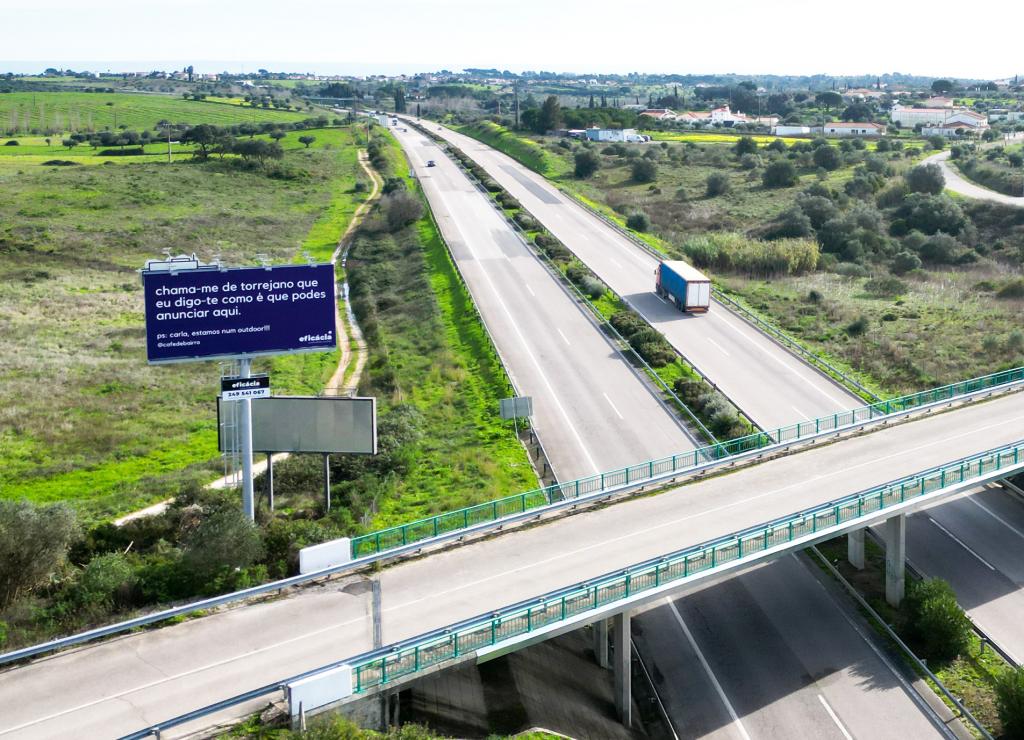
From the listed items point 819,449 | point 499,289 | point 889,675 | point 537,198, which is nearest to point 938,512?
point 819,449

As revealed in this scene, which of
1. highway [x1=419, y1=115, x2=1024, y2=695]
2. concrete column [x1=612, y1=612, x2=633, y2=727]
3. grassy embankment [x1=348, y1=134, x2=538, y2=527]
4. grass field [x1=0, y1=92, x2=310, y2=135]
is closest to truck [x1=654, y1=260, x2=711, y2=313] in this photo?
highway [x1=419, y1=115, x2=1024, y2=695]


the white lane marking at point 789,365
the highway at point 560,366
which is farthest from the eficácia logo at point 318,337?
the white lane marking at point 789,365

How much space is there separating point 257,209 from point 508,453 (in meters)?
66.5

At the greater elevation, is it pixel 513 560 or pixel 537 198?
pixel 537 198

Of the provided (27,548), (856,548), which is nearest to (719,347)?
(856,548)

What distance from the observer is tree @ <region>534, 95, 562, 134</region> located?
506ft

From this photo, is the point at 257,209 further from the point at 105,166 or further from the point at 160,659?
the point at 160,659

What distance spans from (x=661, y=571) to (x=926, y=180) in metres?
81.3

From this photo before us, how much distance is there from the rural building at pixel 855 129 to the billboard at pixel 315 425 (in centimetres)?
14424

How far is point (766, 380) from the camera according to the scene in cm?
4103

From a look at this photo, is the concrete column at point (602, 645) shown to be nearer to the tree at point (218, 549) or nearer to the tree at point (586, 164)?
the tree at point (218, 549)

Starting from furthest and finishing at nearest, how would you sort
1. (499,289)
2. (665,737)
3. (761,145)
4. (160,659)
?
(761,145)
(499,289)
(665,737)
(160,659)

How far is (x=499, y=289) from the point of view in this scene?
56.5 meters

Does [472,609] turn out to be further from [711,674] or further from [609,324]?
[609,324]
